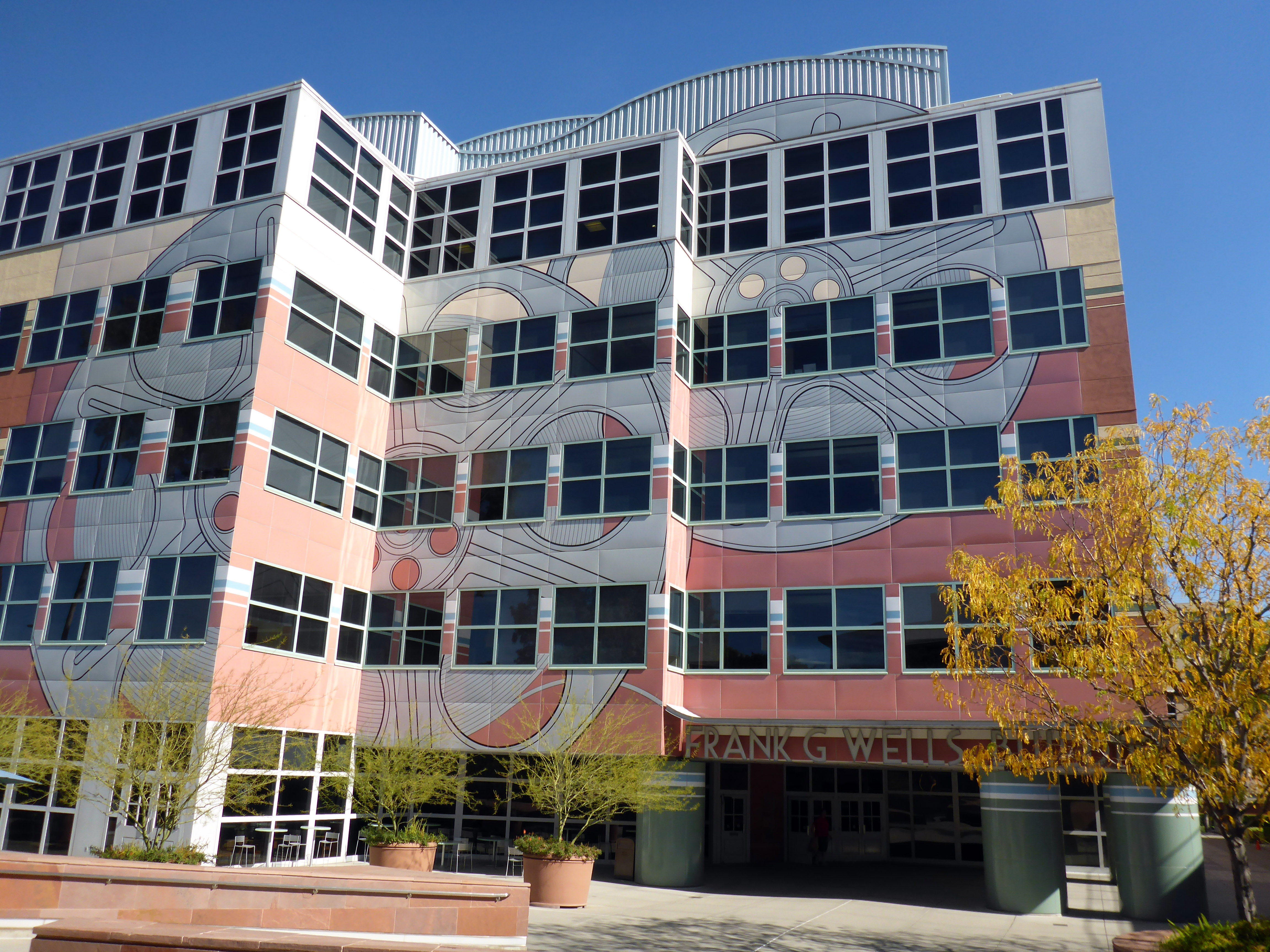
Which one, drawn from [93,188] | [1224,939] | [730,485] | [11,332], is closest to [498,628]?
[730,485]

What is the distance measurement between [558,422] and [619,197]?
691 cm

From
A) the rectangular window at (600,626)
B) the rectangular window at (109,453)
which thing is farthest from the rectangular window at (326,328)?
the rectangular window at (600,626)

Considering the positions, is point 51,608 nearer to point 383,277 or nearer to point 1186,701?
point 383,277

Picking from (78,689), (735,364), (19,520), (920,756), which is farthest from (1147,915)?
(19,520)

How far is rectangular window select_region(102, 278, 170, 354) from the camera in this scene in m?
27.1

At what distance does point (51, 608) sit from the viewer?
25438 mm

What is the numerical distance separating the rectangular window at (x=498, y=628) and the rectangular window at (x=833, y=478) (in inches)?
282

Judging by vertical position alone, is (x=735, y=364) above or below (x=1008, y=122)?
below

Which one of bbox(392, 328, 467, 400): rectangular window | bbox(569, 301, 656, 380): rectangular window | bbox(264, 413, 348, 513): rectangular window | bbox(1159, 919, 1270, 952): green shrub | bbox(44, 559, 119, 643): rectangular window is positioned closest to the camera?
bbox(1159, 919, 1270, 952): green shrub

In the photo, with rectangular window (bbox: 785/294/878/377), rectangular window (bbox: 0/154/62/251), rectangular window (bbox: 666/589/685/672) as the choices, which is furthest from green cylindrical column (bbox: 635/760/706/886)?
rectangular window (bbox: 0/154/62/251)

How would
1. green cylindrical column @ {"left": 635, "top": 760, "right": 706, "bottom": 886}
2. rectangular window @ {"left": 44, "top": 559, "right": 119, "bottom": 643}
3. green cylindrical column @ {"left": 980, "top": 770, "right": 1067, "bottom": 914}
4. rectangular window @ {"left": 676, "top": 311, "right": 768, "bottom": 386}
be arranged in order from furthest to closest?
1. rectangular window @ {"left": 676, "top": 311, "right": 768, "bottom": 386}
2. rectangular window @ {"left": 44, "top": 559, "right": 119, "bottom": 643}
3. green cylindrical column @ {"left": 635, "top": 760, "right": 706, "bottom": 886}
4. green cylindrical column @ {"left": 980, "top": 770, "right": 1067, "bottom": 914}

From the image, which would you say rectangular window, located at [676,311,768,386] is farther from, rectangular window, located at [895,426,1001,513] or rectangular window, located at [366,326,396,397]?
rectangular window, located at [366,326,396,397]

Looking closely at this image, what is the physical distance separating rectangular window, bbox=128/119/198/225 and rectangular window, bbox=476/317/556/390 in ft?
30.0

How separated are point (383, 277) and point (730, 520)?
41.0ft
